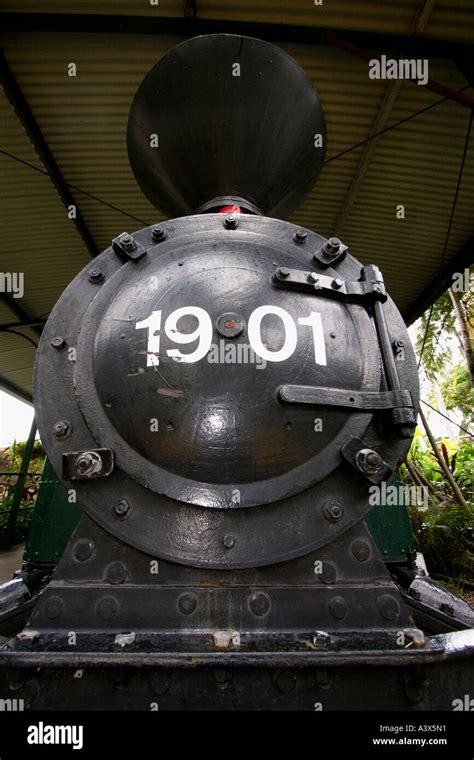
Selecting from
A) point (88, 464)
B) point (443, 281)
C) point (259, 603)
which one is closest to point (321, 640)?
point (259, 603)

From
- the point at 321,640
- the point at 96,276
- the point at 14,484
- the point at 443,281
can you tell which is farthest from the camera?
the point at 14,484

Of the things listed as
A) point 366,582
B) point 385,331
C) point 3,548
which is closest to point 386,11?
point 385,331

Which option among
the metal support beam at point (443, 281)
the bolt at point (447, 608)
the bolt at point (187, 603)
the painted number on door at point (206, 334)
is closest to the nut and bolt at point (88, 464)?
the painted number on door at point (206, 334)

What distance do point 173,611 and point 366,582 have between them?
52 cm

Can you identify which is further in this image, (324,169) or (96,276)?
(324,169)

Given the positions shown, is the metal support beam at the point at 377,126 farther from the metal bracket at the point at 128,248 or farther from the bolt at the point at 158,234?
the metal bracket at the point at 128,248

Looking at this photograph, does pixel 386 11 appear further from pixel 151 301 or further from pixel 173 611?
pixel 173 611

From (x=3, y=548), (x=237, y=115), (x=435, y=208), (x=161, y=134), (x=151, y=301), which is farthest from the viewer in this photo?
(x=3, y=548)

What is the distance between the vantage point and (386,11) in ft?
10.2

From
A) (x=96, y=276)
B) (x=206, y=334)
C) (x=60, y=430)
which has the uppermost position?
(x=96, y=276)

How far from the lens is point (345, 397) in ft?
4.15

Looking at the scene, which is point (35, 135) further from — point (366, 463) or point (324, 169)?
point (366, 463)

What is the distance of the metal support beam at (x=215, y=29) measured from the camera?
3.02 meters

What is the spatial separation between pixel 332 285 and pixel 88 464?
0.92 m
